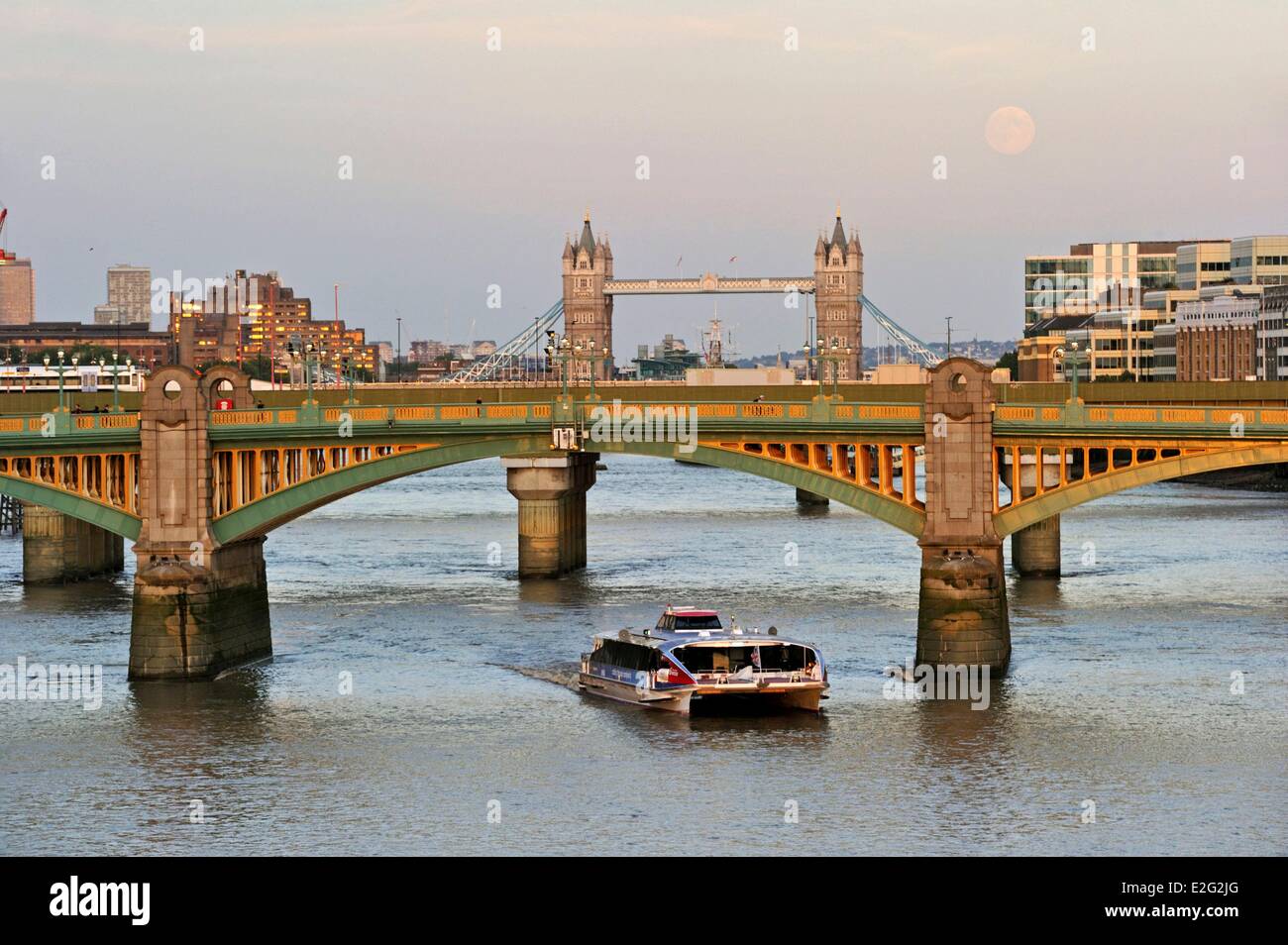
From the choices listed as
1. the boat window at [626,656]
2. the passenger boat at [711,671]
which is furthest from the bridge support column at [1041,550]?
the boat window at [626,656]

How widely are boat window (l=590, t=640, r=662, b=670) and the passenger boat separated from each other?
27 mm

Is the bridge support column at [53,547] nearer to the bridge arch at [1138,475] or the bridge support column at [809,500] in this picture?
the bridge arch at [1138,475]

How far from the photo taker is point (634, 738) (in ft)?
194

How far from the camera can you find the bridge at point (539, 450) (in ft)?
209

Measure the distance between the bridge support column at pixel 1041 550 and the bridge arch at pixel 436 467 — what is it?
29041 millimetres

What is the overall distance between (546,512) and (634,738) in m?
41.1

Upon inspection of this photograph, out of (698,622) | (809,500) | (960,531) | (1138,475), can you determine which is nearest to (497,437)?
(698,622)

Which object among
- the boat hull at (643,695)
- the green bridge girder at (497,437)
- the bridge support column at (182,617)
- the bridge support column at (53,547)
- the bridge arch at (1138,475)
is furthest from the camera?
the bridge support column at (53,547)

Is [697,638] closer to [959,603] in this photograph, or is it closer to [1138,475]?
[959,603]

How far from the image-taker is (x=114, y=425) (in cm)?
6912
